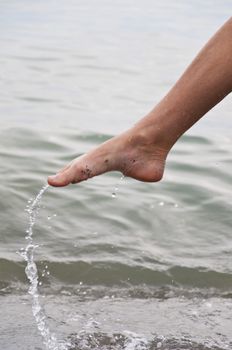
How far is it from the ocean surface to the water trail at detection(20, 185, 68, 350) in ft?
0.05

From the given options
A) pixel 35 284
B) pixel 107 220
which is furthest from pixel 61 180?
pixel 107 220

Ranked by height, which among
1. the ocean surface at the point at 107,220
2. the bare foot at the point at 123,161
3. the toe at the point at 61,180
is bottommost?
the ocean surface at the point at 107,220

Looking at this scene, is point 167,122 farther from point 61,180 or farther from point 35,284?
point 35,284

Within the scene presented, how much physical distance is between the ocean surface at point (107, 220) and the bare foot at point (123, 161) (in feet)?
2.33

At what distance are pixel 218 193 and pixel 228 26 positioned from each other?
2535mm

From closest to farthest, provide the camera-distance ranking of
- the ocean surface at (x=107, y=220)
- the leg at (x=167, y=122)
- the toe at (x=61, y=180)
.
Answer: the leg at (x=167, y=122) < the toe at (x=61, y=180) < the ocean surface at (x=107, y=220)

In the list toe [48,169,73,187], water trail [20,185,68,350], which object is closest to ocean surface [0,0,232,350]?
water trail [20,185,68,350]

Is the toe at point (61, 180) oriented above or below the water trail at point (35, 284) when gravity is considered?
above

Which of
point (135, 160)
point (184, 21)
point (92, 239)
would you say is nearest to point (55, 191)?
point (92, 239)

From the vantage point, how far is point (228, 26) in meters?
3.57

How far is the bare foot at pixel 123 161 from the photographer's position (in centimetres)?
394

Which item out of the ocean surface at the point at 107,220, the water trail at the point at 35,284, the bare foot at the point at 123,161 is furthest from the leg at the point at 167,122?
the ocean surface at the point at 107,220

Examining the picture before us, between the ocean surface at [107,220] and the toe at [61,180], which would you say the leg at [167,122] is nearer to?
the toe at [61,180]

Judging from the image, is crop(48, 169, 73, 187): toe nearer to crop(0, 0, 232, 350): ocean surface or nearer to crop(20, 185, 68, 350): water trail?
crop(20, 185, 68, 350): water trail
